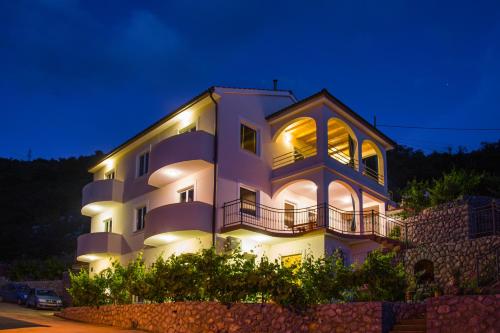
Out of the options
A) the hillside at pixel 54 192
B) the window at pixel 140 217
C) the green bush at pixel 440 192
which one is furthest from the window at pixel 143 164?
the hillside at pixel 54 192

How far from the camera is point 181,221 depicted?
930 inches

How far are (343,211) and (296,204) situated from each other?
2340 mm

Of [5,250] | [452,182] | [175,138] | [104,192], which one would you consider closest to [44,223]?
[5,250]

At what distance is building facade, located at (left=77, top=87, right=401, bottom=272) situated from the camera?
23719 millimetres

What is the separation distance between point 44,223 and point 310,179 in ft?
156

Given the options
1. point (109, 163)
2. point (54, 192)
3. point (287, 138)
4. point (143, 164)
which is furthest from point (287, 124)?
point (54, 192)

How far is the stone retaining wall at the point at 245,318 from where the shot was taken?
15359mm

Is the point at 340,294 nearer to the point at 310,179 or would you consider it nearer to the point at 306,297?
the point at 306,297

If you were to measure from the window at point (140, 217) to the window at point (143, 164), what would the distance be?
1790mm

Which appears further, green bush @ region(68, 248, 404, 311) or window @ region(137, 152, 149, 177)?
window @ region(137, 152, 149, 177)

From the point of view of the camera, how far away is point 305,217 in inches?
1055

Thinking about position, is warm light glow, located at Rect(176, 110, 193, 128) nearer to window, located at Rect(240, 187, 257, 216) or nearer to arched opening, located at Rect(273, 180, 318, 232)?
window, located at Rect(240, 187, 257, 216)

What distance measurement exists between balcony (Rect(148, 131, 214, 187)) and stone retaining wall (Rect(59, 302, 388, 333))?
593 centimetres

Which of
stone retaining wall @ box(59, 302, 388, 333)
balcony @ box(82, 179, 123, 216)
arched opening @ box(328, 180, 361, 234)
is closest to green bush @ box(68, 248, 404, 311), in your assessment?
stone retaining wall @ box(59, 302, 388, 333)
